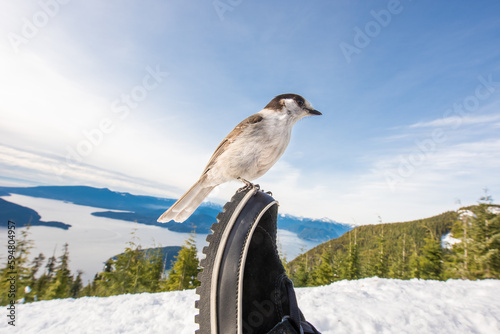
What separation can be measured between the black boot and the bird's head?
4.40ft

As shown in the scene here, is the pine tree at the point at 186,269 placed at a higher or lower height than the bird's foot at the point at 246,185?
lower

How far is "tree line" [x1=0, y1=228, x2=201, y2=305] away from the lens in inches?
496

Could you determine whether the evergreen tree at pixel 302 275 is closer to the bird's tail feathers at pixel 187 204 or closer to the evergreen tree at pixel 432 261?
the evergreen tree at pixel 432 261

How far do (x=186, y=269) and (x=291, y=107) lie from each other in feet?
62.4

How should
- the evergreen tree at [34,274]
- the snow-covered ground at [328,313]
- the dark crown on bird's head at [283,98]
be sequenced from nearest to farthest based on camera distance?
the snow-covered ground at [328,313]
the dark crown on bird's head at [283,98]
the evergreen tree at [34,274]

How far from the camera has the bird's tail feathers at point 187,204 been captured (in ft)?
8.40

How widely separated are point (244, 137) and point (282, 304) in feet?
5.47

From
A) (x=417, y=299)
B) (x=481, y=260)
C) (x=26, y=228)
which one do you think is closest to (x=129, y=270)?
(x=26, y=228)

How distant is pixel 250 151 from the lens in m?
2.47

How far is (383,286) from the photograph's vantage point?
13.6 ft

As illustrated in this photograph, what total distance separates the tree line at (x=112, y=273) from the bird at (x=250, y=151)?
1153cm

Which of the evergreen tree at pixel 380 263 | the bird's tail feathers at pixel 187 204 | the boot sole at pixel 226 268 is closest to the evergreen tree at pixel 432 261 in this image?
the evergreen tree at pixel 380 263

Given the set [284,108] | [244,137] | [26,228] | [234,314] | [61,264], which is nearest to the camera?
[234,314]

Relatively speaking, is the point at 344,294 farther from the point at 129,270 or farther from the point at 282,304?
the point at 129,270
